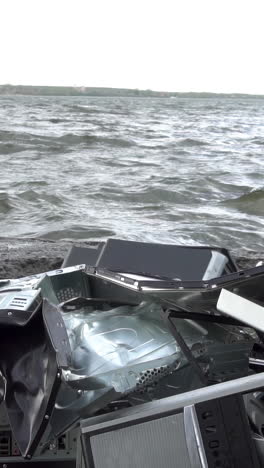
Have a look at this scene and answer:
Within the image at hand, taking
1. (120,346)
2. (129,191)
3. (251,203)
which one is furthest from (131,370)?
(129,191)

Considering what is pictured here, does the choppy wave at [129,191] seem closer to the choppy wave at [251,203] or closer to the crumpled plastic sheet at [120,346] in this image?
the choppy wave at [251,203]

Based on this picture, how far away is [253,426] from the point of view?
2.11 m

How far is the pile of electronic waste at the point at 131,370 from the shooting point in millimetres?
1886

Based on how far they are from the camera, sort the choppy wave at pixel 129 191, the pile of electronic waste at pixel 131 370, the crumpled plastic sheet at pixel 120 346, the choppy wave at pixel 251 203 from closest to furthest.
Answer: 1. the pile of electronic waste at pixel 131 370
2. the crumpled plastic sheet at pixel 120 346
3. the choppy wave at pixel 129 191
4. the choppy wave at pixel 251 203

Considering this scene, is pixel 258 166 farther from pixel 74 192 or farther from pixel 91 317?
pixel 91 317

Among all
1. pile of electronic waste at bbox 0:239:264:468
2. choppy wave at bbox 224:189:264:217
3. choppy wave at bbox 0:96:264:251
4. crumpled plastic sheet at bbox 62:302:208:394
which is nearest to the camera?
pile of electronic waste at bbox 0:239:264:468

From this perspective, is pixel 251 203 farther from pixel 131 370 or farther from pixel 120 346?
pixel 131 370

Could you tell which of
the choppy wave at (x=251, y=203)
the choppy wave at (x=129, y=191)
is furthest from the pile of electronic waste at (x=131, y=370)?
the choppy wave at (x=251, y=203)

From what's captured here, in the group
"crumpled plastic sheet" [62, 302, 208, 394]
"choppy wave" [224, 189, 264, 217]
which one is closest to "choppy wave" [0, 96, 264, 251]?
"choppy wave" [224, 189, 264, 217]

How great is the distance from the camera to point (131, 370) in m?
2.41

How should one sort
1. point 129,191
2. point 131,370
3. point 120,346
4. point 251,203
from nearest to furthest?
point 131,370 < point 120,346 < point 251,203 < point 129,191

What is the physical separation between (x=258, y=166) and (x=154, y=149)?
5163 mm

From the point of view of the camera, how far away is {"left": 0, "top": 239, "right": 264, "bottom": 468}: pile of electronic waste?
189 centimetres

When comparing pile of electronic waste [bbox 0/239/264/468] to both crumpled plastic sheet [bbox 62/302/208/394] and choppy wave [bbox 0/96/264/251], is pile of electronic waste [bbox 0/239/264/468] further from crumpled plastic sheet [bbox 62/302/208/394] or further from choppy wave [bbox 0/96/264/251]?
choppy wave [bbox 0/96/264/251]
